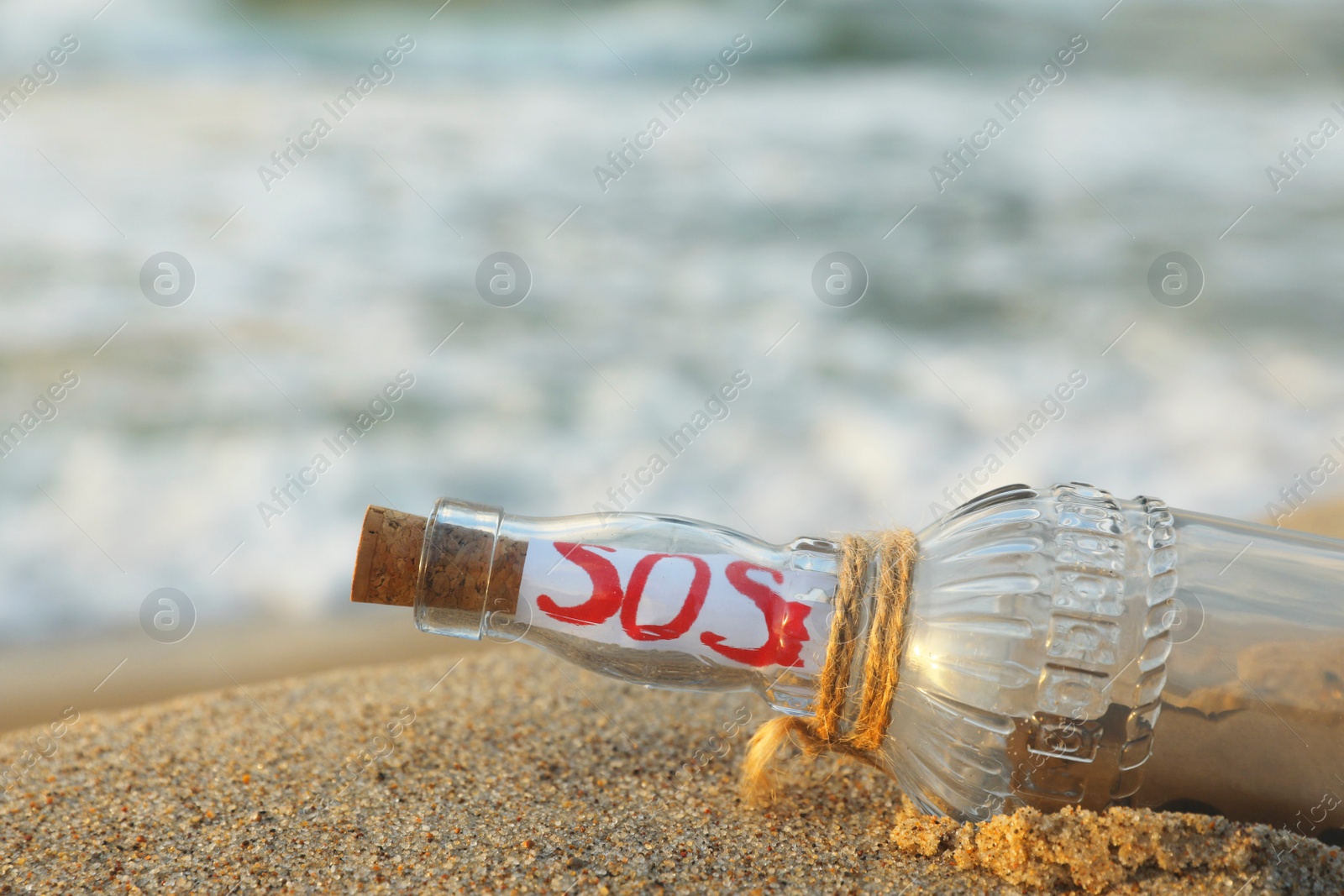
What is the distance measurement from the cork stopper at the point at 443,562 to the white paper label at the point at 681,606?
32 mm

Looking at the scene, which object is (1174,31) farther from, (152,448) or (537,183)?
(152,448)

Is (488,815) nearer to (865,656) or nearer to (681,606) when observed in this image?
(681,606)

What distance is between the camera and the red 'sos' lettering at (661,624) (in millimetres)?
1327

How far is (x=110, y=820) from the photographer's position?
1517 millimetres

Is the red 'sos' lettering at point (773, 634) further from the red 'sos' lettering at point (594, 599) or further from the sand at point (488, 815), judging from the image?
the sand at point (488, 815)

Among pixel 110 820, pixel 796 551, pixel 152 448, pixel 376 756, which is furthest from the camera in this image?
pixel 152 448

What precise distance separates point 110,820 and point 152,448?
2.22 meters

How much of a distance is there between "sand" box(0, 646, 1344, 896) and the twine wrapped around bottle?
17cm

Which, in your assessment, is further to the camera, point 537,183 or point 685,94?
point 685,94

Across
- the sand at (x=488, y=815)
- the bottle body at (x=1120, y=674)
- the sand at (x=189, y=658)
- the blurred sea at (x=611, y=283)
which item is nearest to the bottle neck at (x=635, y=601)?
the bottle body at (x=1120, y=674)

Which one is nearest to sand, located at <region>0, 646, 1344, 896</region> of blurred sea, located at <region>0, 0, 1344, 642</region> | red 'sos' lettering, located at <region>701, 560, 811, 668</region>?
red 'sos' lettering, located at <region>701, 560, 811, 668</region>

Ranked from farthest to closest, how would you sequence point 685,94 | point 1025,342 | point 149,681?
point 685,94, point 1025,342, point 149,681

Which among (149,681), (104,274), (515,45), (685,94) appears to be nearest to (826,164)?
(685,94)

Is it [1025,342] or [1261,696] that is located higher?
[1025,342]
